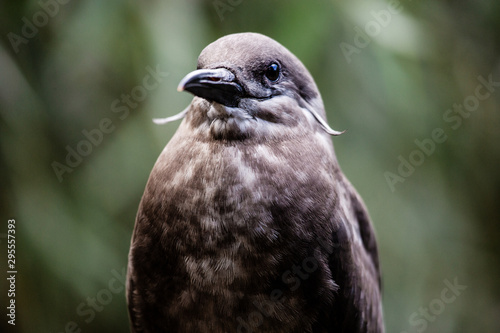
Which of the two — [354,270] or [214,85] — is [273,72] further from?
[354,270]

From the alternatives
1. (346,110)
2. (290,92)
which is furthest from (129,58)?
(290,92)

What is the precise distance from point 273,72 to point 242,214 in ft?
1.17

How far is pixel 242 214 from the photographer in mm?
1308

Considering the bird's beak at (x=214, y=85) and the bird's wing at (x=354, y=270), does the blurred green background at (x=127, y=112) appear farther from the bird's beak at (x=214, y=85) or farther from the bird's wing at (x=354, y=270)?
the bird's beak at (x=214, y=85)

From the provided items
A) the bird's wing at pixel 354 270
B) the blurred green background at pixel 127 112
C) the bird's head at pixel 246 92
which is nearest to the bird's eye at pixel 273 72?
the bird's head at pixel 246 92

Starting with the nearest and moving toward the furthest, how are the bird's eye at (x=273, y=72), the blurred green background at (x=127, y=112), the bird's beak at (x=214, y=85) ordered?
the bird's beak at (x=214, y=85)
the bird's eye at (x=273, y=72)
the blurred green background at (x=127, y=112)

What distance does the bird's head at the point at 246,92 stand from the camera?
4.30 feet

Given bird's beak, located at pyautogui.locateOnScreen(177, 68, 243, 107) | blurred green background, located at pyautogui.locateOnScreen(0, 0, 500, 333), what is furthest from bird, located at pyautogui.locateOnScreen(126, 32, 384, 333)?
blurred green background, located at pyautogui.locateOnScreen(0, 0, 500, 333)

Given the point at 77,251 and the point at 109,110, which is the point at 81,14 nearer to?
the point at 109,110

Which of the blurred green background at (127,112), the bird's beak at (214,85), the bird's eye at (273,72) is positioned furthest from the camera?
the blurred green background at (127,112)

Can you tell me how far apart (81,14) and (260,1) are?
2.52 feet

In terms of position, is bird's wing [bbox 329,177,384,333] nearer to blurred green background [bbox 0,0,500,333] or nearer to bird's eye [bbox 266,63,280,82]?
bird's eye [bbox 266,63,280,82]

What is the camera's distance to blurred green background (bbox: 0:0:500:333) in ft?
7.98

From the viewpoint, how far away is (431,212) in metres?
2.92
